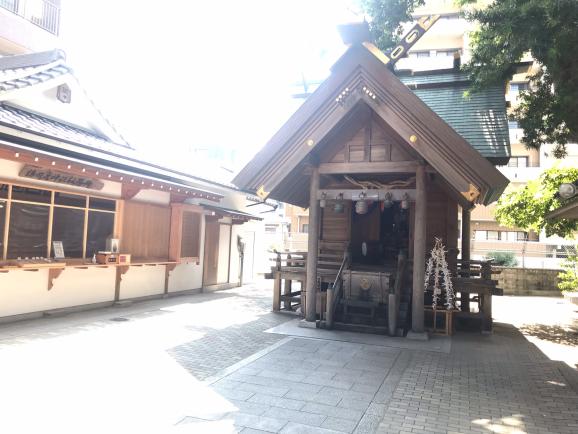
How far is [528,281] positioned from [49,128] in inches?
806

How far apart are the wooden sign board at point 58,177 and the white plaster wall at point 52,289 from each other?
2.09 m

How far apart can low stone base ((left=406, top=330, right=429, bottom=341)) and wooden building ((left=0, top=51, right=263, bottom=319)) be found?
7475 mm

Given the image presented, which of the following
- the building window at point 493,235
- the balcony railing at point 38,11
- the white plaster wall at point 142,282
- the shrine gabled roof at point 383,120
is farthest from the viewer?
the building window at point 493,235

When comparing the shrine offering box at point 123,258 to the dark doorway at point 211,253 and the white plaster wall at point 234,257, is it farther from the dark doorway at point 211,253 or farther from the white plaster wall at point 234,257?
the white plaster wall at point 234,257

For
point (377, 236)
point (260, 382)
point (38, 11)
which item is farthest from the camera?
point (38, 11)

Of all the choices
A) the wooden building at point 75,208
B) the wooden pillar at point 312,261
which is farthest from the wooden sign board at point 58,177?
the wooden pillar at point 312,261

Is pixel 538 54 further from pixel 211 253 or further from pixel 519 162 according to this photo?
pixel 519 162

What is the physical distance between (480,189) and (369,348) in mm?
3735

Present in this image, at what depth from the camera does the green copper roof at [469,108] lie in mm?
9906

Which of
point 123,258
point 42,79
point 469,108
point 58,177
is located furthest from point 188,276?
point 469,108

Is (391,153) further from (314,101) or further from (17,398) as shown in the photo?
(17,398)

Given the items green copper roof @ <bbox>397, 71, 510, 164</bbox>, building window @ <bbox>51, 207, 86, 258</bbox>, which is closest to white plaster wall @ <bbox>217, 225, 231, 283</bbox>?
building window @ <bbox>51, 207, 86, 258</bbox>

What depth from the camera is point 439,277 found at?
10125mm

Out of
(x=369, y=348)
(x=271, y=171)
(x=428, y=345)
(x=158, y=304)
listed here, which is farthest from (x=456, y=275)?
(x=158, y=304)
